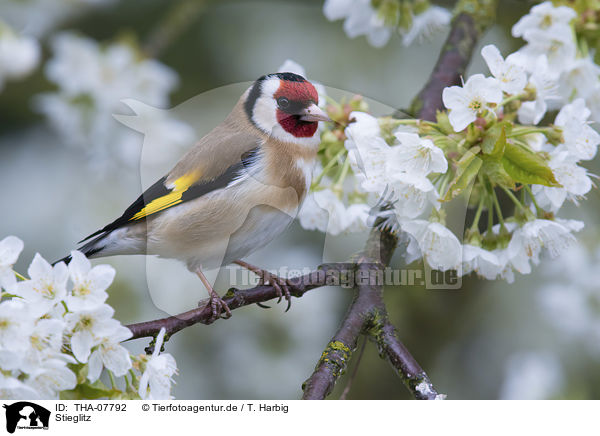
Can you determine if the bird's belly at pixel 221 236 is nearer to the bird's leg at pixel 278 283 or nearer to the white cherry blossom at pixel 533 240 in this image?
the bird's leg at pixel 278 283

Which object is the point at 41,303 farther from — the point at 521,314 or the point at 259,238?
the point at 521,314

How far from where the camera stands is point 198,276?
68.6 inches

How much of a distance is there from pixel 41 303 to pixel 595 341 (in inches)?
75.8

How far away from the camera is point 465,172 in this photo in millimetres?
1381

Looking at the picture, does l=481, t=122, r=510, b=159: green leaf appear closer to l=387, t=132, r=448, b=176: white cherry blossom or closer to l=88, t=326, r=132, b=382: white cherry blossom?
l=387, t=132, r=448, b=176: white cherry blossom

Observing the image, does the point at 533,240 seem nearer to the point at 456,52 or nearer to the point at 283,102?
the point at 283,102

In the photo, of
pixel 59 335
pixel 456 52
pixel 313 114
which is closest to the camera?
pixel 59 335

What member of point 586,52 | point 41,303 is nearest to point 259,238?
point 41,303

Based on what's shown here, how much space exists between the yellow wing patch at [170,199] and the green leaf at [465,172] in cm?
66

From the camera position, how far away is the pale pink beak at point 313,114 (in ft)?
5.17

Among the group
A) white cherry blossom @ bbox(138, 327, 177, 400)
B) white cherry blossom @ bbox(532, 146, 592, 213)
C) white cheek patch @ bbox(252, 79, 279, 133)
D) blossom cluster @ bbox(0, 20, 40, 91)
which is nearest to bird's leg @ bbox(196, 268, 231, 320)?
white cherry blossom @ bbox(138, 327, 177, 400)

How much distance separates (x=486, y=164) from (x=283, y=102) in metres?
0.53
